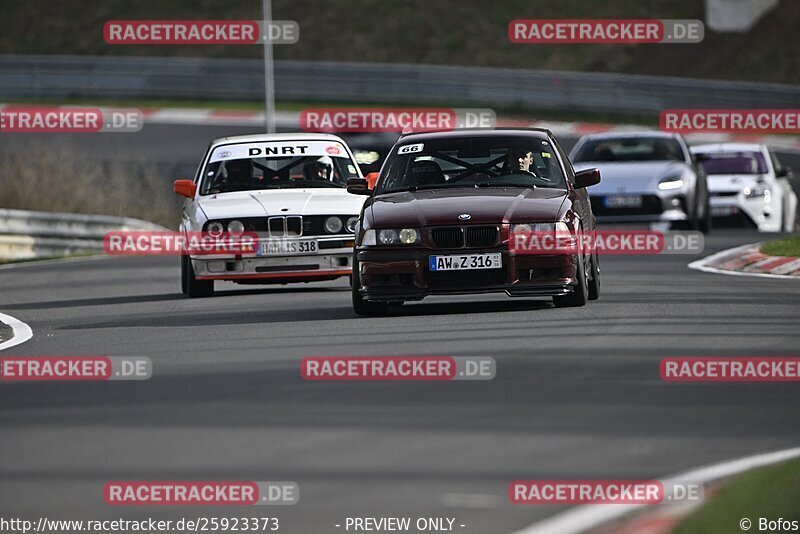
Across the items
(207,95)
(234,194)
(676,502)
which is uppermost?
(207,95)

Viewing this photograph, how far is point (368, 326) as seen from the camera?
13633 mm

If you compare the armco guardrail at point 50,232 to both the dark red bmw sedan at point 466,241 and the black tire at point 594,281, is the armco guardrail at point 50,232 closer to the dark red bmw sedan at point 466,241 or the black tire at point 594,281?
the dark red bmw sedan at point 466,241

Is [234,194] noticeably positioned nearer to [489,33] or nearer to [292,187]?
[292,187]

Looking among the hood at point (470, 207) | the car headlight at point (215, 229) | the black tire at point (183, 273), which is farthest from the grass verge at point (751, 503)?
the black tire at point (183, 273)

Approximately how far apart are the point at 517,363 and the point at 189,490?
3.99m

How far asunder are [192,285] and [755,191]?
13.0 meters

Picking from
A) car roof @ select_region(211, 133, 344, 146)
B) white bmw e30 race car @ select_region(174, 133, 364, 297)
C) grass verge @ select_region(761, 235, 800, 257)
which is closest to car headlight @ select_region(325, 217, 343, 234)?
white bmw e30 race car @ select_region(174, 133, 364, 297)

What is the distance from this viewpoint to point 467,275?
13.9 meters

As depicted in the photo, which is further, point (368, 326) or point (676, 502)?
point (368, 326)

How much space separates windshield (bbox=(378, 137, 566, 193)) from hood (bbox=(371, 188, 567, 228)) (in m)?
0.29

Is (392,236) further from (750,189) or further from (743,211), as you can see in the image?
(743,211)

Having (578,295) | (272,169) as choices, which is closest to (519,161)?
(578,295)

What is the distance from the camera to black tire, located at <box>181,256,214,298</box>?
1739 cm

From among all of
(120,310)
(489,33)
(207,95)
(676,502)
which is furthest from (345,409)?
(489,33)
